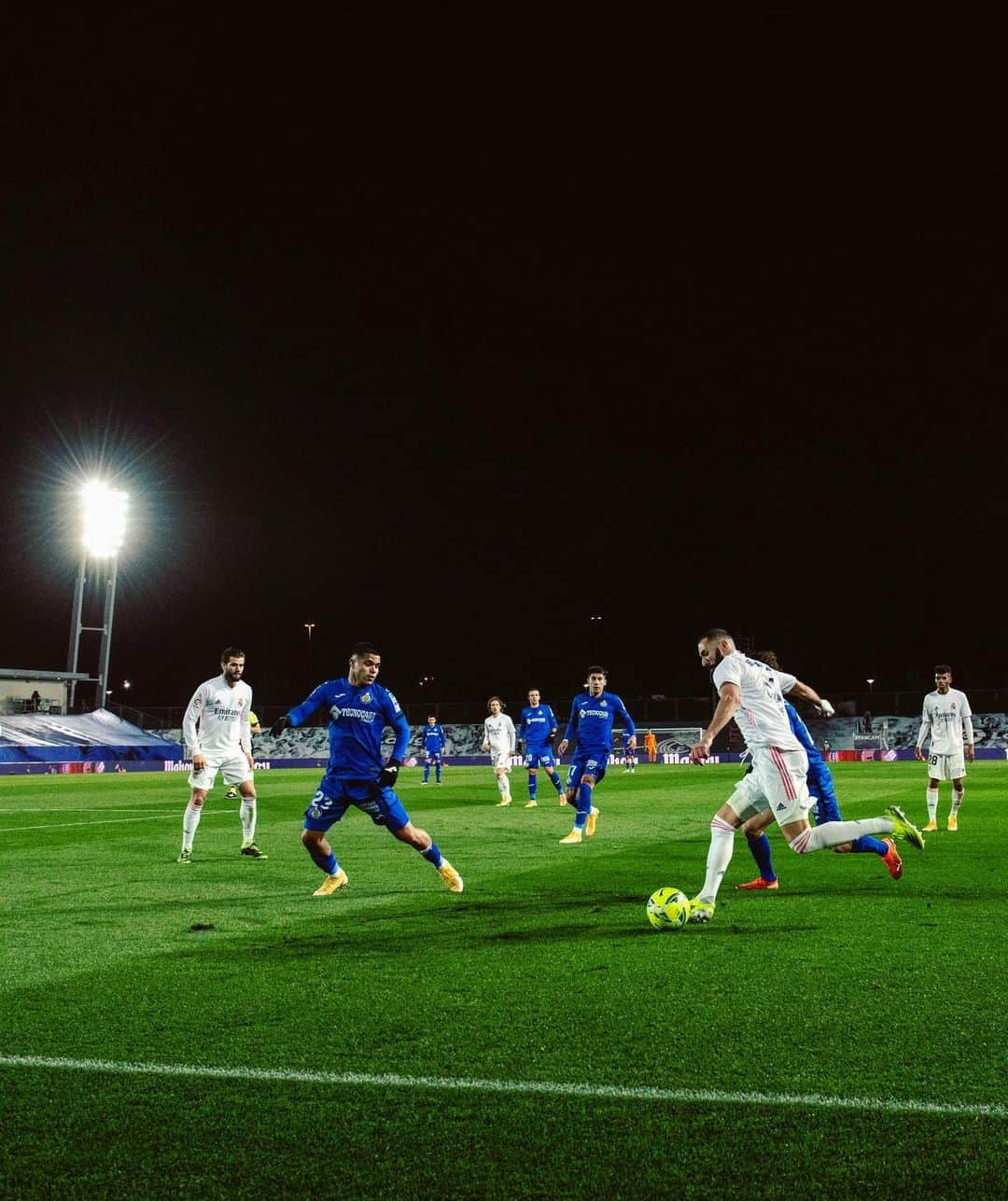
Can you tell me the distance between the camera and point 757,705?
814cm

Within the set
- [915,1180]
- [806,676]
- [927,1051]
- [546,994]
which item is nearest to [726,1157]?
[915,1180]

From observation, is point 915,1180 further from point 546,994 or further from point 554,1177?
point 546,994

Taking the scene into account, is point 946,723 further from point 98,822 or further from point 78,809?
point 78,809

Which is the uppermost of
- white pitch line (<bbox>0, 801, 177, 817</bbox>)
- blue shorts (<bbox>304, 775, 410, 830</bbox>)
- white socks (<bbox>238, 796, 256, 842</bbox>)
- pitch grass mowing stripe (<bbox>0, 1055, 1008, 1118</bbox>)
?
blue shorts (<bbox>304, 775, 410, 830</bbox>)

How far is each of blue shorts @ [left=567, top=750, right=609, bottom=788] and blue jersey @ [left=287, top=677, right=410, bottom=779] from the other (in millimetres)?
5671

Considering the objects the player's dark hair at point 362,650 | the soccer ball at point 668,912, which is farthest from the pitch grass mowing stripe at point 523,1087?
the player's dark hair at point 362,650

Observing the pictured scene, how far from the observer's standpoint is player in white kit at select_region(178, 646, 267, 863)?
39.9ft

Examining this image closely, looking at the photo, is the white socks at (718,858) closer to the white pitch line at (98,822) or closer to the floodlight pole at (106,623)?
the white pitch line at (98,822)

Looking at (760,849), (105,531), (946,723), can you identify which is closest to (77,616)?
(105,531)

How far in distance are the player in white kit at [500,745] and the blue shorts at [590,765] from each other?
7.60 meters

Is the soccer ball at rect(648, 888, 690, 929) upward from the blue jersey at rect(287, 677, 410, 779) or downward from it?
downward

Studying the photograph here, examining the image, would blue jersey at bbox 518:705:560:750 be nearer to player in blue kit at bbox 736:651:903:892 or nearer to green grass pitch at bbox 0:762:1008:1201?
player in blue kit at bbox 736:651:903:892

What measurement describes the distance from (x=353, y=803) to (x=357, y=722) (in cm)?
67

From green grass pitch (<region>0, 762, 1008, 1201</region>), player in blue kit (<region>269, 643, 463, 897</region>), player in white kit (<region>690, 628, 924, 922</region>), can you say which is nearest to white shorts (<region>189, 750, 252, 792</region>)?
A: green grass pitch (<region>0, 762, 1008, 1201</region>)
